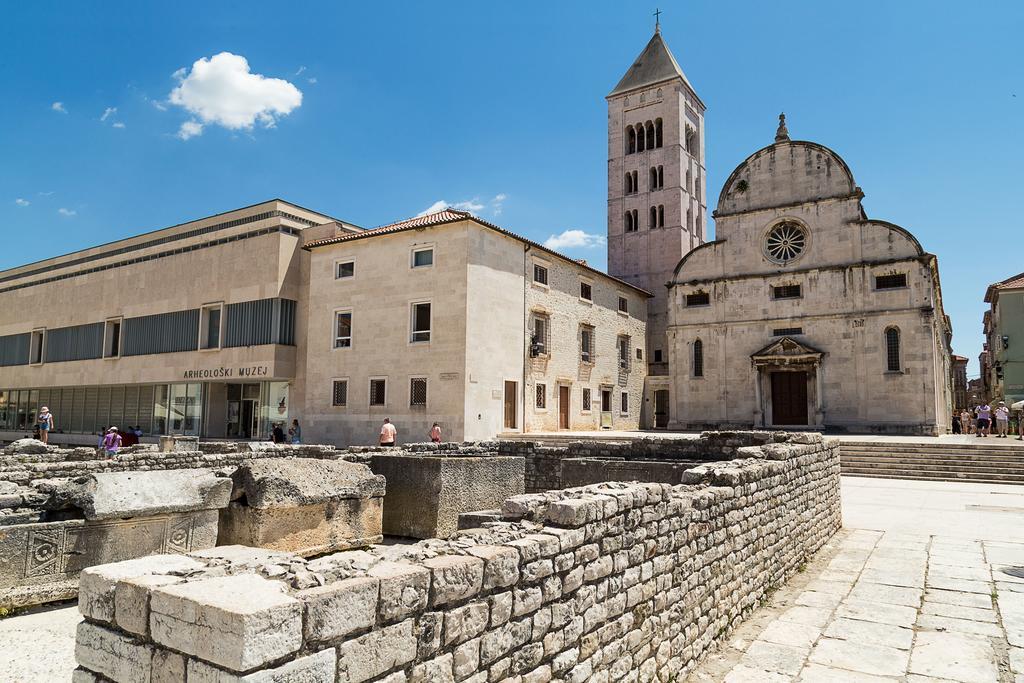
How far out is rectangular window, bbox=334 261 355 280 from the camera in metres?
29.2

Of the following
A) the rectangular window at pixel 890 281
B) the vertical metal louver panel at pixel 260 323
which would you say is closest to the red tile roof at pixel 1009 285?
the rectangular window at pixel 890 281

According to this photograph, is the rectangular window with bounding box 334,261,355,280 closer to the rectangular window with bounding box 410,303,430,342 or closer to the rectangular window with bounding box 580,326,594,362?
the rectangular window with bounding box 410,303,430,342

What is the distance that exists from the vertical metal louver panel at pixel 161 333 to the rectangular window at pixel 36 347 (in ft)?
30.3

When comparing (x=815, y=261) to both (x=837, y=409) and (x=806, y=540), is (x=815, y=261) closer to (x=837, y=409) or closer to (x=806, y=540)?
(x=837, y=409)

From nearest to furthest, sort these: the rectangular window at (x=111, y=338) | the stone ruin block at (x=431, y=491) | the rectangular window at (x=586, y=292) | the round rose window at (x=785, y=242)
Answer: the stone ruin block at (x=431, y=491), the round rose window at (x=785, y=242), the rectangular window at (x=586, y=292), the rectangular window at (x=111, y=338)

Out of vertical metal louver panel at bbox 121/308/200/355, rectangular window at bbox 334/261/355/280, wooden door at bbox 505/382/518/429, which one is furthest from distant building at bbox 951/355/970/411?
vertical metal louver panel at bbox 121/308/200/355

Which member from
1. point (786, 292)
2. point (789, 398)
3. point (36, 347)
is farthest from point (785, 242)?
point (36, 347)

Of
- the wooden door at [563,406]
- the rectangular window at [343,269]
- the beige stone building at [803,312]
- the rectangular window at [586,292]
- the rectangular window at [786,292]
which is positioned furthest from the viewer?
the rectangular window at [586,292]

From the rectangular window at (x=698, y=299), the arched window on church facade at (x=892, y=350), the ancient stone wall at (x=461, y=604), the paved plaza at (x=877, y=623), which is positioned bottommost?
the paved plaza at (x=877, y=623)

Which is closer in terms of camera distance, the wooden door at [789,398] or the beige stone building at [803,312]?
the beige stone building at [803,312]

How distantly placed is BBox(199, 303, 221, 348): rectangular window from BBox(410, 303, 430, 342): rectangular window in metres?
11.1

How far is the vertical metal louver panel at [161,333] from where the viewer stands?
106 ft

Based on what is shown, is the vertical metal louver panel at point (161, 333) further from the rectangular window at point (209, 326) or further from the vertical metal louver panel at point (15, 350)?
the vertical metal louver panel at point (15, 350)

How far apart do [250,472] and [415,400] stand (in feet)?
60.7
